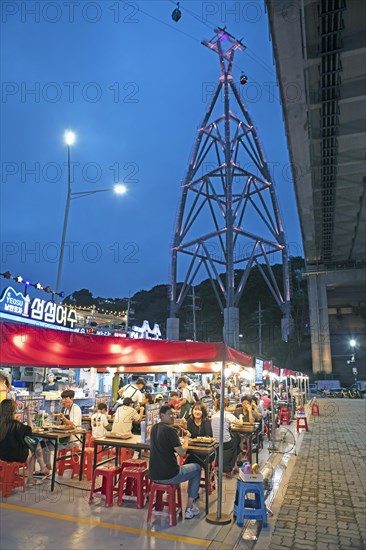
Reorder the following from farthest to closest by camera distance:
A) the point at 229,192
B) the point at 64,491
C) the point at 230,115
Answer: the point at 230,115, the point at 229,192, the point at 64,491

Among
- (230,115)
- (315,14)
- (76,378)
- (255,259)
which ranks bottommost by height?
(76,378)

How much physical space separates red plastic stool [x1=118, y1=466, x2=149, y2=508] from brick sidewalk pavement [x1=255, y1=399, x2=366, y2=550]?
1.98 metres

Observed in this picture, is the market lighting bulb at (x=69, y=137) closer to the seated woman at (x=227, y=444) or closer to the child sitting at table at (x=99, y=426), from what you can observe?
the child sitting at table at (x=99, y=426)

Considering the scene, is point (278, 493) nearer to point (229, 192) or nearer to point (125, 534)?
point (125, 534)

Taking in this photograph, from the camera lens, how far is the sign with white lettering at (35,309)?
1641 centimetres

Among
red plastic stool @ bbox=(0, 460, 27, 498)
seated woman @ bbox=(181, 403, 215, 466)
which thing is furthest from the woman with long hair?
red plastic stool @ bbox=(0, 460, 27, 498)

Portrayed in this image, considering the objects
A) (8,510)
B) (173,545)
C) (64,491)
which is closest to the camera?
(173,545)

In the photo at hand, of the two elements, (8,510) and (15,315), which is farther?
(15,315)

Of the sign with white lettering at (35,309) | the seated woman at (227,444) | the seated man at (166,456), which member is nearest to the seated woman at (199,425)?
the seated woman at (227,444)

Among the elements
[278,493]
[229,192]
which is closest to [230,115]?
[229,192]

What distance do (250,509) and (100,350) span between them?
339 cm

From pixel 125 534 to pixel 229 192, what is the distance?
36.0 metres

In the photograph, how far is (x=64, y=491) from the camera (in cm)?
696

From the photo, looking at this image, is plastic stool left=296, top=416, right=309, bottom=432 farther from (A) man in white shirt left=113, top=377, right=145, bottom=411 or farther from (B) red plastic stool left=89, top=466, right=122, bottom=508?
(B) red plastic stool left=89, top=466, right=122, bottom=508
